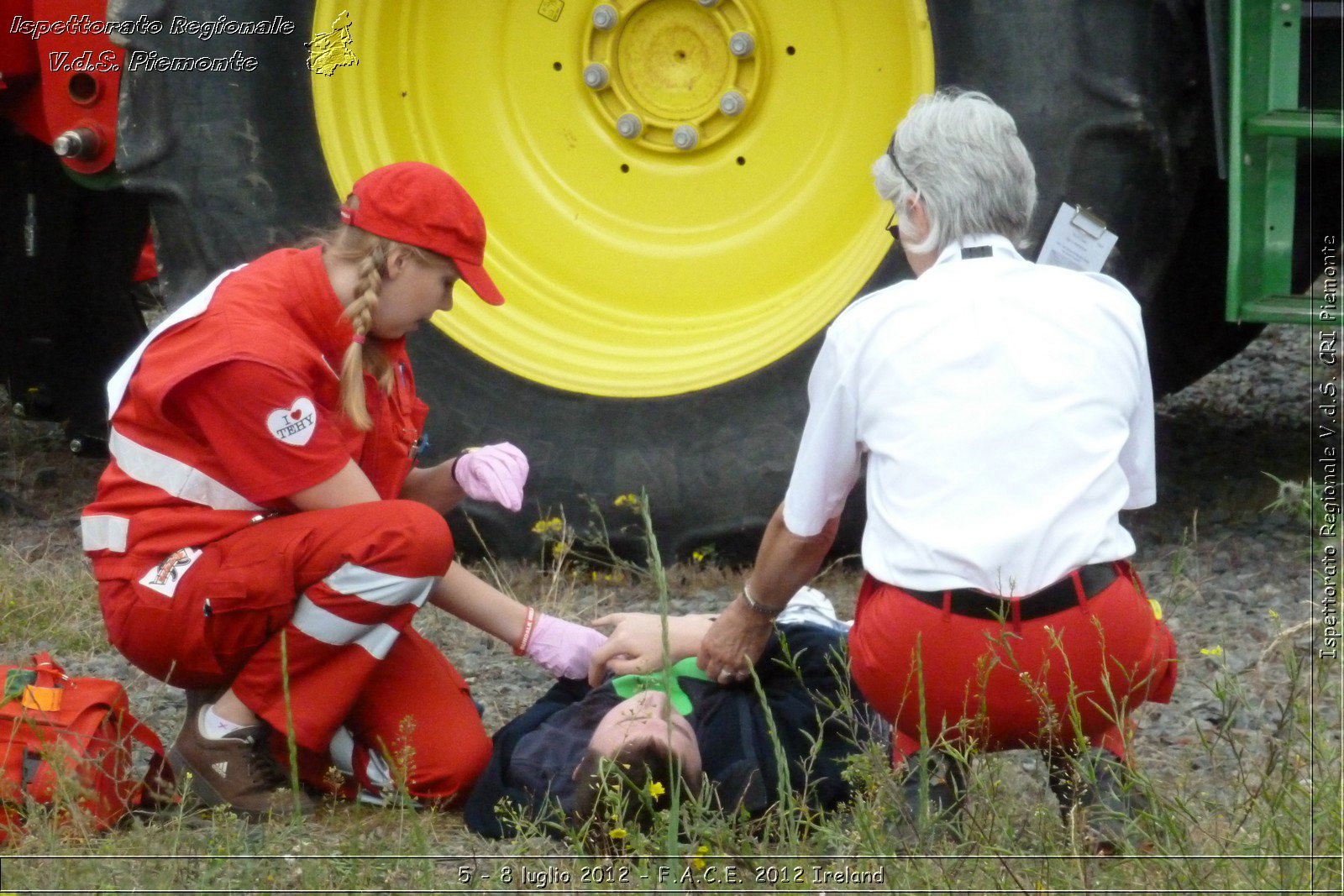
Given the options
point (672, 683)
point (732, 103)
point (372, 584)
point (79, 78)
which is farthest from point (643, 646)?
point (79, 78)

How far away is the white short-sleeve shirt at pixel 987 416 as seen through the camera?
2051mm

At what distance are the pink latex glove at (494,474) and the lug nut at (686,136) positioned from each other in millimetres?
850

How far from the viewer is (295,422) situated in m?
2.33

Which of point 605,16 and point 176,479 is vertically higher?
point 605,16

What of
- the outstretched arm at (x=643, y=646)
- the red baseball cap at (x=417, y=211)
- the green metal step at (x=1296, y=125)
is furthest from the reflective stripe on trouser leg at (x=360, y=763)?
the green metal step at (x=1296, y=125)

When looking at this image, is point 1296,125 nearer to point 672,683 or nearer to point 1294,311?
point 1294,311

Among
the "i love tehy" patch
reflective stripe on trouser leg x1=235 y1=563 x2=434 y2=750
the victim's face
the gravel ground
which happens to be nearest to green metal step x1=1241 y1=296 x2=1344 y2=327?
the gravel ground

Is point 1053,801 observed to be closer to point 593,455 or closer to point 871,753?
point 871,753

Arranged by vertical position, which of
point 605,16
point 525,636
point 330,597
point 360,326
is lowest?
point 525,636

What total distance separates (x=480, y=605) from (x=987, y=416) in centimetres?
105

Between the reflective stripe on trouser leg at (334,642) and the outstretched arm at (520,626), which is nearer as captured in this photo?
the reflective stripe on trouser leg at (334,642)

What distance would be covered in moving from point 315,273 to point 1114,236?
144 cm

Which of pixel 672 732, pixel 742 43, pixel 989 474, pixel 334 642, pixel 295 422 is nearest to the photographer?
pixel 989 474

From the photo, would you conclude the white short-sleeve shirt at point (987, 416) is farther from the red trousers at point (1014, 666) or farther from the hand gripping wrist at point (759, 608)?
the hand gripping wrist at point (759, 608)
